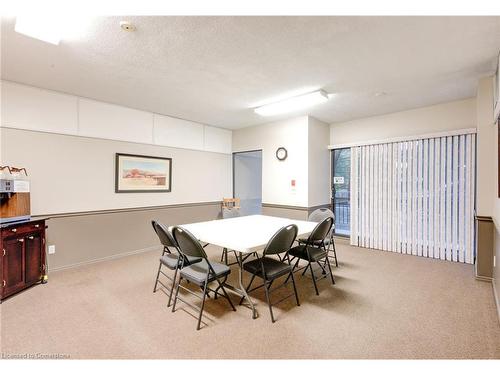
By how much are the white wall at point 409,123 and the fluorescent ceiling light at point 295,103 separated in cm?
141

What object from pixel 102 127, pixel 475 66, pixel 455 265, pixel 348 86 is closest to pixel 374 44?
pixel 348 86

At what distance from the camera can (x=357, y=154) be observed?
15.5ft

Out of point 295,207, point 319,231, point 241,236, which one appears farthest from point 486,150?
point 241,236

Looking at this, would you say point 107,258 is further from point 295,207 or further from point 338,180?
point 338,180

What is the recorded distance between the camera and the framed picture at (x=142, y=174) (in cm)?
405

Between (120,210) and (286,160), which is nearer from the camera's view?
(120,210)

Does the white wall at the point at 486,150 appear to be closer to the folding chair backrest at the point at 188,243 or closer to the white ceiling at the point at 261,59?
the white ceiling at the point at 261,59

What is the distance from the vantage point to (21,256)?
2734 millimetres

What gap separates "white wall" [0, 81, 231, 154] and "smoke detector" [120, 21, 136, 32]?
2.20 m

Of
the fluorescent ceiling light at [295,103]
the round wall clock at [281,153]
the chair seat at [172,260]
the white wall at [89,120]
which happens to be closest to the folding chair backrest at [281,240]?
the chair seat at [172,260]

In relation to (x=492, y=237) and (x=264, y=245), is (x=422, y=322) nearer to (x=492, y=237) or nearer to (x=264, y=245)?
(x=264, y=245)

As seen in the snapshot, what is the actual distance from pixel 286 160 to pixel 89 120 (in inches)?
136

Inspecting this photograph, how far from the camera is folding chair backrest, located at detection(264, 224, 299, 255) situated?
2168 mm

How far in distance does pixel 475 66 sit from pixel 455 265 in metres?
2.74
